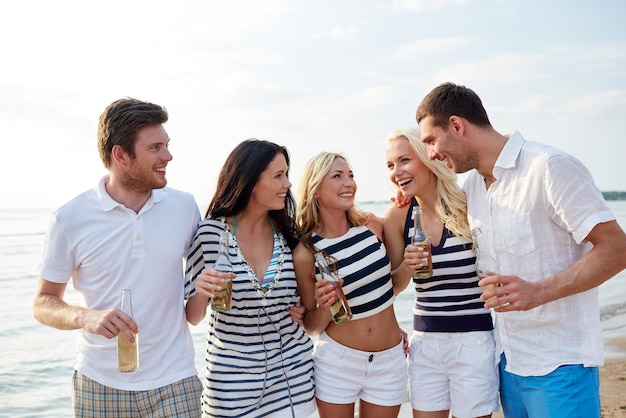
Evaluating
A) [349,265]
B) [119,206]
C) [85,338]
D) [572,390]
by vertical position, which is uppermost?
[119,206]

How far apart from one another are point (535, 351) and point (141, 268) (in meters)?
2.49

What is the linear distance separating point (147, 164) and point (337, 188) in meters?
1.47

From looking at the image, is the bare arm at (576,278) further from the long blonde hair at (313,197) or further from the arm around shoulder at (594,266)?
the long blonde hair at (313,197)

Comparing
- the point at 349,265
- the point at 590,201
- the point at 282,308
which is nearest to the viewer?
the point at 590,201

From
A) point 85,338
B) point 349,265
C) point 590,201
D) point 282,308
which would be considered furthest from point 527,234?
point 85,338

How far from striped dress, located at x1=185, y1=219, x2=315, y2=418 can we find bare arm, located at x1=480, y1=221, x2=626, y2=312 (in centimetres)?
145

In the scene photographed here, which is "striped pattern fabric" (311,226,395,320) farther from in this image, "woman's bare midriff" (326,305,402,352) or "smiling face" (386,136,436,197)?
"smiling face" (386,136,436,197)

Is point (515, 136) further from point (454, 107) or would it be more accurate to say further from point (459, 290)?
point (459, 290)

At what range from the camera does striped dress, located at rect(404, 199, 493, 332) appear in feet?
13.7

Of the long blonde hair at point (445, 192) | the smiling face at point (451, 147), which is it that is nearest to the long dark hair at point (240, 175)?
the long blonde hair at point (445, 192)

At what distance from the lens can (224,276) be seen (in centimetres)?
356

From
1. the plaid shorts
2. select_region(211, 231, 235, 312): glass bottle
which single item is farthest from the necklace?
the plaid shorts

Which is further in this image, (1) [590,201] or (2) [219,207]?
(2) [219,207]

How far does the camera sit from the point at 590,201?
10.6 feet
